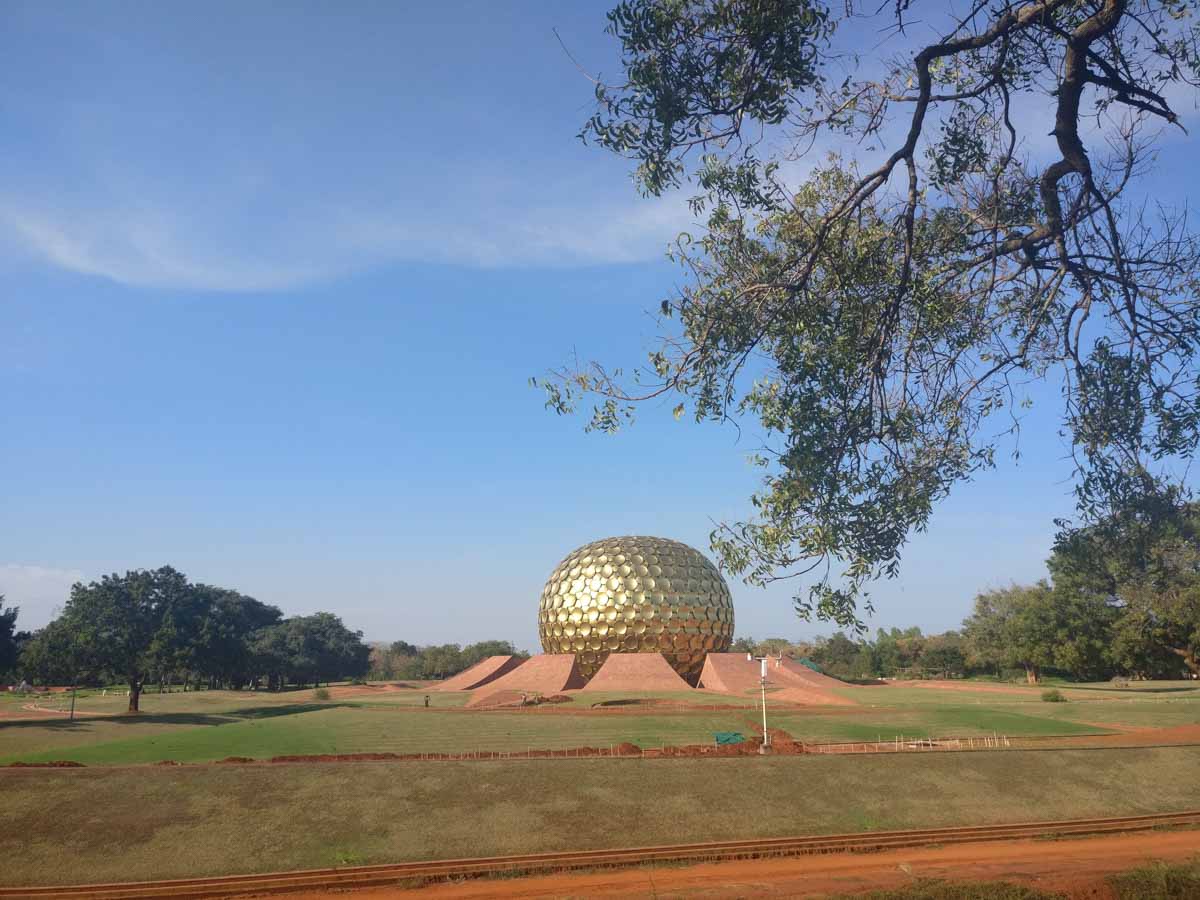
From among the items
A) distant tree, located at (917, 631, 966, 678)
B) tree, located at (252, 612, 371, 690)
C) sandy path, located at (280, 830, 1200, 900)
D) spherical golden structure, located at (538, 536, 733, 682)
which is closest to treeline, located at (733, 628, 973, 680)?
distant tree, located at (917, 631, 966, 678)

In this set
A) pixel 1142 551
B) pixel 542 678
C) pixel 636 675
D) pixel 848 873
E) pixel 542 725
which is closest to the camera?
pixel 1142 551

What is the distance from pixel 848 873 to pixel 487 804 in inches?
292

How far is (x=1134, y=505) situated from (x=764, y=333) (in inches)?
195

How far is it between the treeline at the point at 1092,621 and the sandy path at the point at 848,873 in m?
4.70

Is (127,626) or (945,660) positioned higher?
(127,626)

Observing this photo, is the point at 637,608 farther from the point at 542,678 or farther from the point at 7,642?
the point at 7,642

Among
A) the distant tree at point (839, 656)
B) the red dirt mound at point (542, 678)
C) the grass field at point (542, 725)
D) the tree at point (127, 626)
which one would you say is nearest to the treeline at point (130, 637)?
the tree at point (127, 626)

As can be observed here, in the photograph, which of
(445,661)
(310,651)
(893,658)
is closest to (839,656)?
(893,658)

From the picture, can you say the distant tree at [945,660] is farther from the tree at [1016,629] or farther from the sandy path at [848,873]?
the sandy path at [848,873]

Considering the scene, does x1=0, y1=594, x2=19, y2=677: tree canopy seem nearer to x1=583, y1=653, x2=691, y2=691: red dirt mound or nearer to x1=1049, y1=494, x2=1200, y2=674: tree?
x1=583, y1=653, x2=691, y2=691: red dirt mound

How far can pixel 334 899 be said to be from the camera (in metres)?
13.5

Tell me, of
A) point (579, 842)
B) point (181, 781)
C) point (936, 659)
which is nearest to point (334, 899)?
point (579, 842)

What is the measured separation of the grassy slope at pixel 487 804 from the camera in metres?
14.9

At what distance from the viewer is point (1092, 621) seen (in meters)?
54.4
